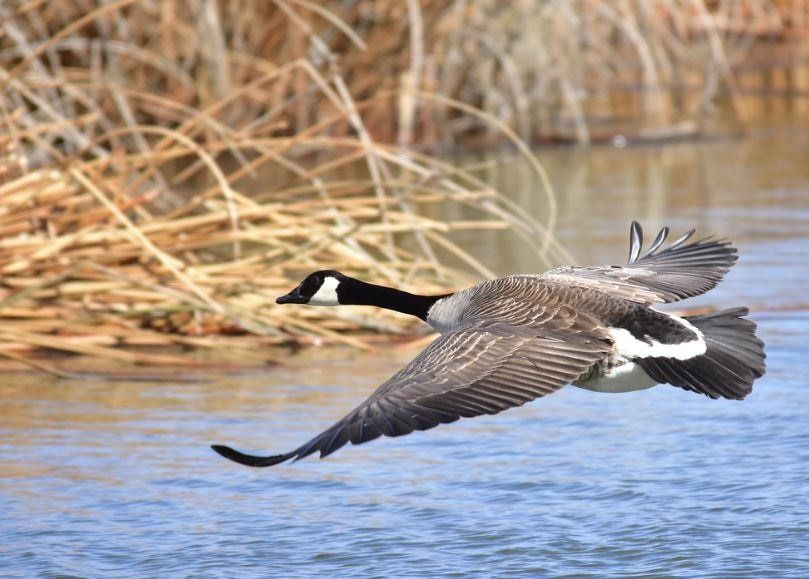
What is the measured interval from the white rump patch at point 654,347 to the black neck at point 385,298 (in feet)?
3.23

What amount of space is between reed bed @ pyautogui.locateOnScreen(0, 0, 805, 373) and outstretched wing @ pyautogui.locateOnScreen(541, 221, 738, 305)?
141cm

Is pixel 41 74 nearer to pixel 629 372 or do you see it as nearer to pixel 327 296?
pixel 327 296

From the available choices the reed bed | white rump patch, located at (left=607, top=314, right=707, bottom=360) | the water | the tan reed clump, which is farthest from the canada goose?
the reed bed

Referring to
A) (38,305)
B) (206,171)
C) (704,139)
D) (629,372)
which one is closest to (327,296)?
(629,372)

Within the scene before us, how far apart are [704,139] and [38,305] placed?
840 centimetres

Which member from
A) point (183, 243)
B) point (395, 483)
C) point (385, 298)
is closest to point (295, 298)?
point (385, 298)

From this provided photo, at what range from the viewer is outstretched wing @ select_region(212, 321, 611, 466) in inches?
146

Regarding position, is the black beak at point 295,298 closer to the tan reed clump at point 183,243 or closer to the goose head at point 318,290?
the goose head at point 318,290

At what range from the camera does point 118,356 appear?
635 cm

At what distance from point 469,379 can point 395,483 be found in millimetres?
1091

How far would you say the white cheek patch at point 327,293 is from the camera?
5391mm

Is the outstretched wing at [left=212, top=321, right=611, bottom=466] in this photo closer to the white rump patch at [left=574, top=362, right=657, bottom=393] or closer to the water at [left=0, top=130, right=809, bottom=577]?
the white rump patch at [left=574, top=362, right=657, bottom=393]

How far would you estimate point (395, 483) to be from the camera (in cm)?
504

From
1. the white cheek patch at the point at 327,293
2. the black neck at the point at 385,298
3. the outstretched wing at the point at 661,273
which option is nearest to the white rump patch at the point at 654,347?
the outstretched wing at the point at 661,273
